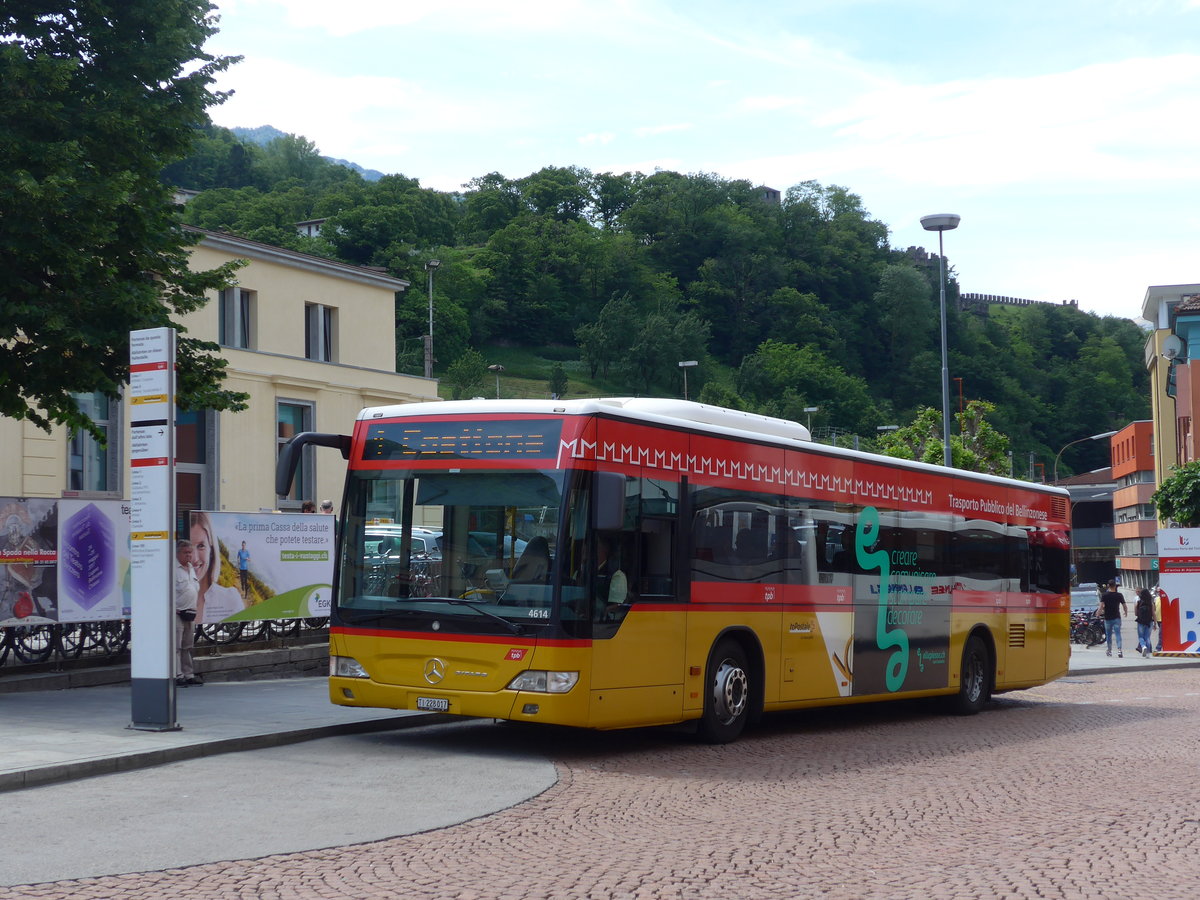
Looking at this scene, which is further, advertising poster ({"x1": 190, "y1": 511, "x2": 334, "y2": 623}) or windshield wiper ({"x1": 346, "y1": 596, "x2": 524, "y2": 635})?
advertising poster ({"x1": 190, "y1": 511, "x2": 334, "y2": 623})

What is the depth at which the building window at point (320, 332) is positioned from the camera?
153 feet

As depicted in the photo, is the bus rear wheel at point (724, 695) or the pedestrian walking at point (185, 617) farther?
the pedestrian walking at point (185, 617)

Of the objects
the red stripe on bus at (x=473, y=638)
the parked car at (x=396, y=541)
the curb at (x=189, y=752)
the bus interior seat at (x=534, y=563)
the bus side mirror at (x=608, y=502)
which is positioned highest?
the bus side mirror at (x=608, y=502)

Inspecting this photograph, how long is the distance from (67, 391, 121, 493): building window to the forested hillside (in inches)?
2786

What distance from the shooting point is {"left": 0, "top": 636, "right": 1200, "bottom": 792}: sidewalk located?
10.6 meters

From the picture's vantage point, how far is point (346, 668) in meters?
12.2

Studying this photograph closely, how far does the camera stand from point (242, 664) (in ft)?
59.4

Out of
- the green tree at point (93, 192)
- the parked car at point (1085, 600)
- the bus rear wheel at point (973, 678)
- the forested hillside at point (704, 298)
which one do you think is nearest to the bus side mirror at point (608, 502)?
the green tree at point (93, 192)

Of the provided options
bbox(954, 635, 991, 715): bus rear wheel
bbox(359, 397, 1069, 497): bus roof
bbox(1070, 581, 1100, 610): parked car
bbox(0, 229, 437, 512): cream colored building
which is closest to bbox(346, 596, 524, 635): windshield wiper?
bbox(359, 397, 1069, 497): bus roof

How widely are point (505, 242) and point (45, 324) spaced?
115 metres

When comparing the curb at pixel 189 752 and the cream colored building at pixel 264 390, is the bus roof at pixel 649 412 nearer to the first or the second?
the curb at pixel 189 752

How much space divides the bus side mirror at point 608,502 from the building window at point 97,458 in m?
27.7

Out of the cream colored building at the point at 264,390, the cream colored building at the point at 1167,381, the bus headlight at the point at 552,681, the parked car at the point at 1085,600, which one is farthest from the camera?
the cream colored building at the point at 1167,381

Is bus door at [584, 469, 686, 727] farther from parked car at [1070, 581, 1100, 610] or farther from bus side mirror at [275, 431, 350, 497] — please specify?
parked car at [1070, 581, 1100, 610]
